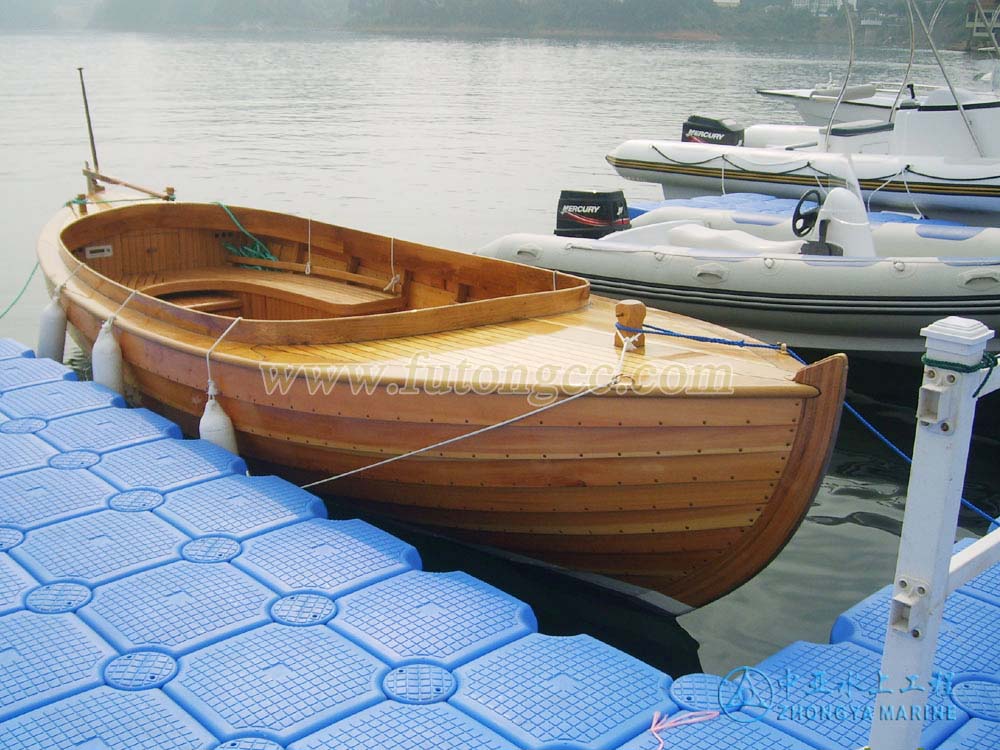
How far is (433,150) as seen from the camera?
2180cm

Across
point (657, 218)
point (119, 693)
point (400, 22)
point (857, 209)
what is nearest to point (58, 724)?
point (119, 693)

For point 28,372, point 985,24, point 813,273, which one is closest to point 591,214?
point 813,273

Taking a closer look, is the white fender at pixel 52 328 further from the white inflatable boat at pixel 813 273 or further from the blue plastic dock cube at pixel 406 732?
the blue plastic dock cube at pixel 406 732

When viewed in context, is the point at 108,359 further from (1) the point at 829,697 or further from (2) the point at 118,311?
(1) the point at 829,697

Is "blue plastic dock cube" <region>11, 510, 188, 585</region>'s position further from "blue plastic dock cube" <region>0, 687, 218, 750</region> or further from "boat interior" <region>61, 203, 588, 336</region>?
"boat interior" <region>61, 203, 588, 336</region>

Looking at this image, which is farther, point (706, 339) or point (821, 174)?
point (821, 174)

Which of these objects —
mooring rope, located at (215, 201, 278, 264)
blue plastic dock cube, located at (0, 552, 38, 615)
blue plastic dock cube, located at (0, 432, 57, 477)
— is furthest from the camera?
mooring rope, located at (215, 201, 278, 264)

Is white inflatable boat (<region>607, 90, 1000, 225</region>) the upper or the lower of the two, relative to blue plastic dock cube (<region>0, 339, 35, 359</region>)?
upper

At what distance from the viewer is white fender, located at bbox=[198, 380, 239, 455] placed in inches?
210

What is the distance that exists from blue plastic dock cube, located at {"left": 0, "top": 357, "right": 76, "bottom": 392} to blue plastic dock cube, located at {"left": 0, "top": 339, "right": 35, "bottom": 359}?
10cm

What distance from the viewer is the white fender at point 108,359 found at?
6082 millimetres

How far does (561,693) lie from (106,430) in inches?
135

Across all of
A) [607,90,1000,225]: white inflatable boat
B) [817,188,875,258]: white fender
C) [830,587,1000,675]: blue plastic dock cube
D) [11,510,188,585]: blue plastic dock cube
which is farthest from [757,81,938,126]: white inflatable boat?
[11,510,188,585]: blue plastic dock cube

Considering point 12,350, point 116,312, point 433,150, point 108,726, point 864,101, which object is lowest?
point 108,726
